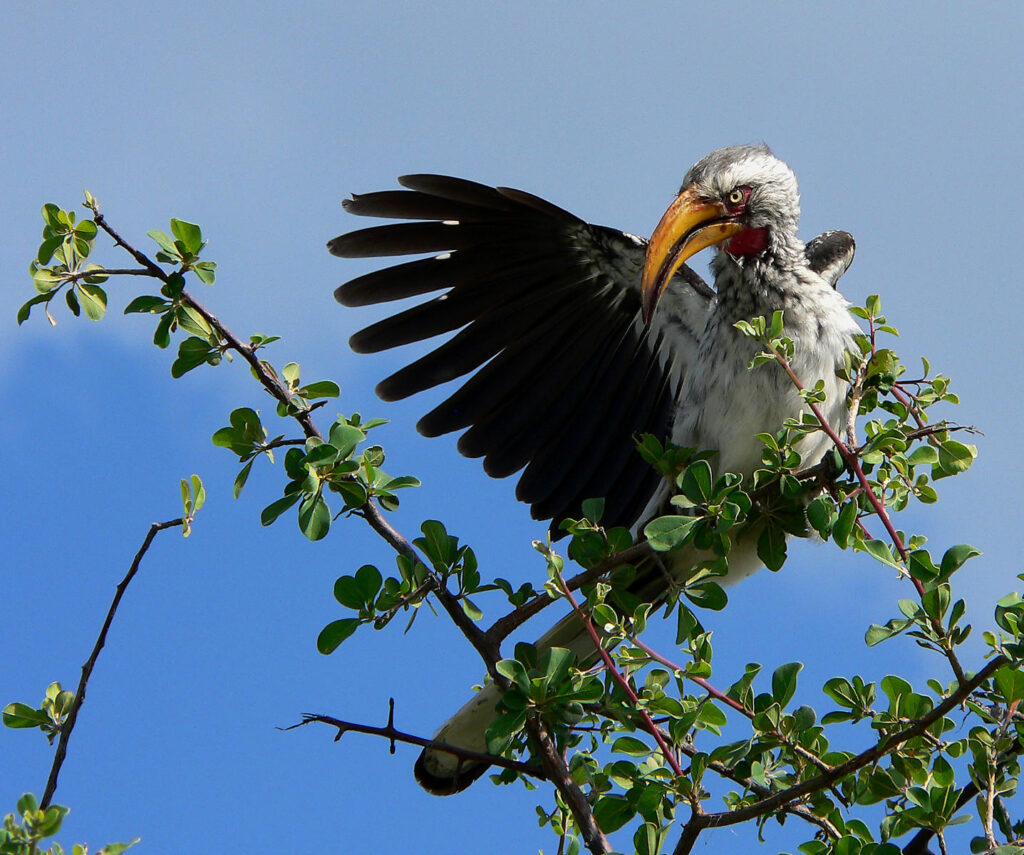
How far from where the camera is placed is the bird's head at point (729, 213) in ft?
10.4

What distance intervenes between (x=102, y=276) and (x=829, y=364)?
1838 millimetres

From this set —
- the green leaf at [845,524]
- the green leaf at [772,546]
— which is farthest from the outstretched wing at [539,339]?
the green leaf at [845,524]

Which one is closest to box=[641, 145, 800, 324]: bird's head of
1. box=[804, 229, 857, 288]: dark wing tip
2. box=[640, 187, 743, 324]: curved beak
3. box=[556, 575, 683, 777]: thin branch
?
box=[640, 187, 743, 324]: curved beak

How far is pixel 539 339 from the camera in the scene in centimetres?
376

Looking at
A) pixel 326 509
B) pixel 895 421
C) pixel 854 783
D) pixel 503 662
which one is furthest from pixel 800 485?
pixel 326 509

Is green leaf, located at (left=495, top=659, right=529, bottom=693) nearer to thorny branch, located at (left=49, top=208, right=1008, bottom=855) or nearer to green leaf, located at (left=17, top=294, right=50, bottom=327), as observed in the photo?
thorny branch, located at (left=49, top=208, right=1008, bottom=855)

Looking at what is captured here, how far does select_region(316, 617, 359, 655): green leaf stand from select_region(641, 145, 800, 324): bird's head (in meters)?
1.47

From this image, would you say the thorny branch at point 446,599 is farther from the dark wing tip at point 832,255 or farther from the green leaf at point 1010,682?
the dark wing tip at point 832,255

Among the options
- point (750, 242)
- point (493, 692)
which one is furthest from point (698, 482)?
point (750, 242)

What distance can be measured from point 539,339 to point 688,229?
75 centimetres

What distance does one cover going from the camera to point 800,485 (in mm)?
2301

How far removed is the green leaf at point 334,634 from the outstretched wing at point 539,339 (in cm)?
146

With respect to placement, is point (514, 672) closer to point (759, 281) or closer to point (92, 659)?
point (92, 659)

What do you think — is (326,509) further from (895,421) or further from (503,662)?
(895,421)
